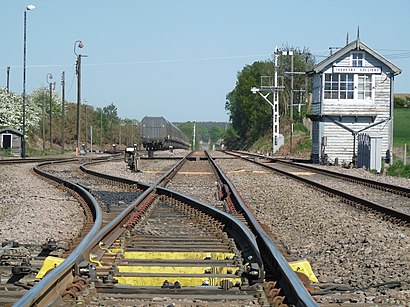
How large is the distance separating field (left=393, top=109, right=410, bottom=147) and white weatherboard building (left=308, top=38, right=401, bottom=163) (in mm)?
12736

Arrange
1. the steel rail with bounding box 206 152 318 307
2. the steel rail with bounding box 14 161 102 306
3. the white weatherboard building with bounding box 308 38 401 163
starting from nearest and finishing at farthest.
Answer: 1. the steel rail with bounding box 14 161 102 306
2. the steel rail with bounding box 206 152 318 307
3. the white weatherboard building with bounding box 308 38 401 163

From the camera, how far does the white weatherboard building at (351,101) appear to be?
4409 cm

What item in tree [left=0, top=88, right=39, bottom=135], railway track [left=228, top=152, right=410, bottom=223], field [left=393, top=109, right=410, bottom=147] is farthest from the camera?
tree [left=0, top=88, right=39, bottom=135]

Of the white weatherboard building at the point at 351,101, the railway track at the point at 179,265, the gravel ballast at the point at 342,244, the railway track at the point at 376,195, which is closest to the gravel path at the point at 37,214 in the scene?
the railway track at the point at 179,265

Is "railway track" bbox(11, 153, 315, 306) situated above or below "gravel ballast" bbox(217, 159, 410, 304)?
above

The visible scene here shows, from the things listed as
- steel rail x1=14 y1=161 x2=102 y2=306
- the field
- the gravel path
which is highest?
the field

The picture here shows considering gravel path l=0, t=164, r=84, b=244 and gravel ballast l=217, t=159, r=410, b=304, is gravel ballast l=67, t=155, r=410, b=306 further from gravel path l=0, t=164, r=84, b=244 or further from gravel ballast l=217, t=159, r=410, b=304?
gravel path l=0, t=164, r=84, b=244

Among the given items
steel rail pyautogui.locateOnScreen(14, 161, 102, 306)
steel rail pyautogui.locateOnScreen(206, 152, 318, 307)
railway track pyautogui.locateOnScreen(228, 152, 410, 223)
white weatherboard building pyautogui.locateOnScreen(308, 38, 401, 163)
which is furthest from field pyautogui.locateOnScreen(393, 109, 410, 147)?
steel rail pyautogui.locateOnScreen(14, 161, 102, 306)

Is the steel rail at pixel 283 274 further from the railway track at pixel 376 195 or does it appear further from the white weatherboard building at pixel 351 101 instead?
the white weatherboard building at pixel 351 101

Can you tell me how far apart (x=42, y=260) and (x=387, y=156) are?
37535 mm

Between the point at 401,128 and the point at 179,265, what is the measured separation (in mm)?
67697

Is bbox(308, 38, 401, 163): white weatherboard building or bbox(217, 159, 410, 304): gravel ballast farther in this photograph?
bbox(308, 38, 401, 163): white weatherboard building

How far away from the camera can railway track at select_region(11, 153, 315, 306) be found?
19.7ft

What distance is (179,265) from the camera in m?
7.39
